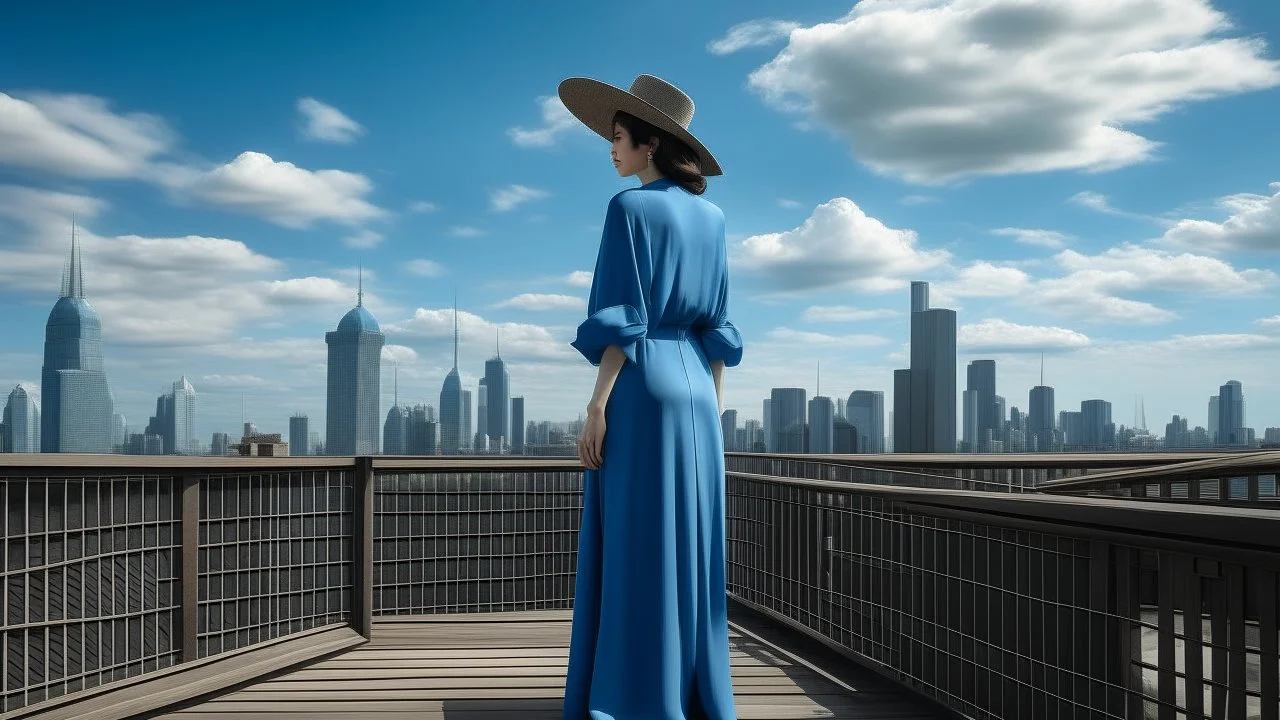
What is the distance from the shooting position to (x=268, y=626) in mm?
4152

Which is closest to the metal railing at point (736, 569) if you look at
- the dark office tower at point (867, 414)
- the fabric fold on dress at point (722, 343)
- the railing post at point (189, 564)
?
the railing post at point (189, 564)

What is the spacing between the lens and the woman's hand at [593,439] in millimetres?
2932

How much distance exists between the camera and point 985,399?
62094 millimetres

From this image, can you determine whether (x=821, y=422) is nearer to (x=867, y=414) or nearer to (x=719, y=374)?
(x=867, y=414)

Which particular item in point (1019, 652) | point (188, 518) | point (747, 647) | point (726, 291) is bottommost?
point (747, 647)

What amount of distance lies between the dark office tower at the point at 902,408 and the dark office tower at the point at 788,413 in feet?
24.4

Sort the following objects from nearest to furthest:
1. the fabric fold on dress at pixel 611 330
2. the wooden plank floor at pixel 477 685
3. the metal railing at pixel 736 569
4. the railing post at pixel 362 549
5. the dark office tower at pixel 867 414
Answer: the metal railing at pixel 736 569 → the fabric fold on dress at pixel 611 330 → the wooden plank floor at pixel 477 685 → the railing post at pixel 362 549 → the dark office tower at pixel 867 414

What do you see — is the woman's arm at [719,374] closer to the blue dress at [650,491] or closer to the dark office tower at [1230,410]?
the blue dress at [650,491]

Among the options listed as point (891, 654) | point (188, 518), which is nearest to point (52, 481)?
point (188, 518)

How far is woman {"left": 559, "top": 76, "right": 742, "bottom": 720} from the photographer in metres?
2.90

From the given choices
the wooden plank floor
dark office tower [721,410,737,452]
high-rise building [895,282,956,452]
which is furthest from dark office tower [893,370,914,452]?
the wooden plank floor

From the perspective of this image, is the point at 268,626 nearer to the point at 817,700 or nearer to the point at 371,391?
the point at 817,700

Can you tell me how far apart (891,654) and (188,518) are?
304 centimetres

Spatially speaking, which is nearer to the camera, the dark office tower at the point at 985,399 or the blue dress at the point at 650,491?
the blue dress at the point at 650,491
